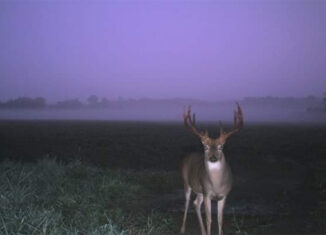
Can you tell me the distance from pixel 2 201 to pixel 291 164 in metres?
12.6

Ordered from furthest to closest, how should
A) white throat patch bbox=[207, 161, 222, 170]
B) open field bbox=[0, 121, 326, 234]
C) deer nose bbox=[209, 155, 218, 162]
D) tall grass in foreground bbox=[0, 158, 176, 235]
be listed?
white throat patch bbox=[207, 161, 222, 170] < deer nose bbox=[209, 155, 218, 162] < open field bbox=[0, 121, 326, 234] < tall grass in foreground bbox=[0, 158, 176, 235]

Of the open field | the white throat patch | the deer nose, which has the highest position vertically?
the deer nose

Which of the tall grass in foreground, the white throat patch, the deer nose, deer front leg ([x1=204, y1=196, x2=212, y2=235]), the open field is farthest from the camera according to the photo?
the white throat patch

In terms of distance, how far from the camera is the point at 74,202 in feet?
32.0

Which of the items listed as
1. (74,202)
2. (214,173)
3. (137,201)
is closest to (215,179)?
(214,173)

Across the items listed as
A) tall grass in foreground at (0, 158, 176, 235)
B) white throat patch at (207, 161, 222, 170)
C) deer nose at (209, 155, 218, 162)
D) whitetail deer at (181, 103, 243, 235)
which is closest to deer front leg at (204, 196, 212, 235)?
whitetail deer at (181, 103, 243, 235)

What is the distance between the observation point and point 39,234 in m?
6.50

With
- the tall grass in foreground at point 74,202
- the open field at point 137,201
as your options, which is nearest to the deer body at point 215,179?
the open field at point 137,201

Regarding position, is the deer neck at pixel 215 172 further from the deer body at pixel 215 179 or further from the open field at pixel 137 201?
the open field at pixel 137 201

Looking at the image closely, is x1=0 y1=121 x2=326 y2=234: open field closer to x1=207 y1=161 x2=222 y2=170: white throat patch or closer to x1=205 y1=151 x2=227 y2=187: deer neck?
x1=205 y1=151 x2=227 y2=187: deer neck

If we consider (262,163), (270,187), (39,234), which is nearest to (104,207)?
(39,234)

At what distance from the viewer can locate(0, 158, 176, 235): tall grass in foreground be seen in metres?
6.91

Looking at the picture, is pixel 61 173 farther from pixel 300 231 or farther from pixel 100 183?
pixel 300 231

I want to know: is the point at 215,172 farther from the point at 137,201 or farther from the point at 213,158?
the point at 137,201
